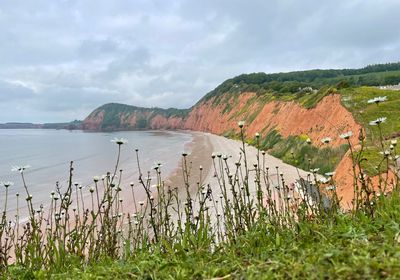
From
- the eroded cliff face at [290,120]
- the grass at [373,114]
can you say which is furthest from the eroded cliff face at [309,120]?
the grass at [373,114]

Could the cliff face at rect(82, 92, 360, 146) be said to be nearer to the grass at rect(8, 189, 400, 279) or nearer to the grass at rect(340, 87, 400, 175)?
the grass at rect(340, 87, 400, 175)

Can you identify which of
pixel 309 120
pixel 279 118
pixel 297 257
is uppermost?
pixel 279 118

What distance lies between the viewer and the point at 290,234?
3.92 meters

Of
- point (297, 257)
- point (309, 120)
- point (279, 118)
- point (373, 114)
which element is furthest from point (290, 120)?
point (297, 257)

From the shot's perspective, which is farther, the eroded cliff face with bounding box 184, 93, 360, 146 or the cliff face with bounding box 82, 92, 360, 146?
the cliff face with bounding box 82, 92, 360, 146

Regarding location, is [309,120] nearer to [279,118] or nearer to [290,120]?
[290,120]

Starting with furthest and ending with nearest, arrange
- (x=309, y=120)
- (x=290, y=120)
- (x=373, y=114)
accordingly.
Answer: (x=290, y=120)
(x=309, y=120)
(x=373, y=114)

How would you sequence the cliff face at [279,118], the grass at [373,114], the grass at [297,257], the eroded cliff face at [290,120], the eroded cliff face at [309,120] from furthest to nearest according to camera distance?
1. the cliff face at [279,118]
2. the eroded cliff face at [309,120]
3. the eroded cliff face at [290,120]
4. the grass at [373,114]
5. the grass at [297,257]

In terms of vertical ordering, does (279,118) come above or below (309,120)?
above

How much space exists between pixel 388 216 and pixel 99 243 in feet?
11.4

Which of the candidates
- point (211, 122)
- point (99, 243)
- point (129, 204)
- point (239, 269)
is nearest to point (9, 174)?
point (129, 204)

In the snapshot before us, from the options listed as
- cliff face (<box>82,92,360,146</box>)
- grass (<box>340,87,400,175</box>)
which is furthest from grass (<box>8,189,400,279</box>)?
cliff face (<box>82,92,360,146</box>)

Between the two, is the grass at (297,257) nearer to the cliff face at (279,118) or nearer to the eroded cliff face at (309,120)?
the eroded cliff face at (309,120)

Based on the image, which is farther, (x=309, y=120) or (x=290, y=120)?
(x=290, y=120)
